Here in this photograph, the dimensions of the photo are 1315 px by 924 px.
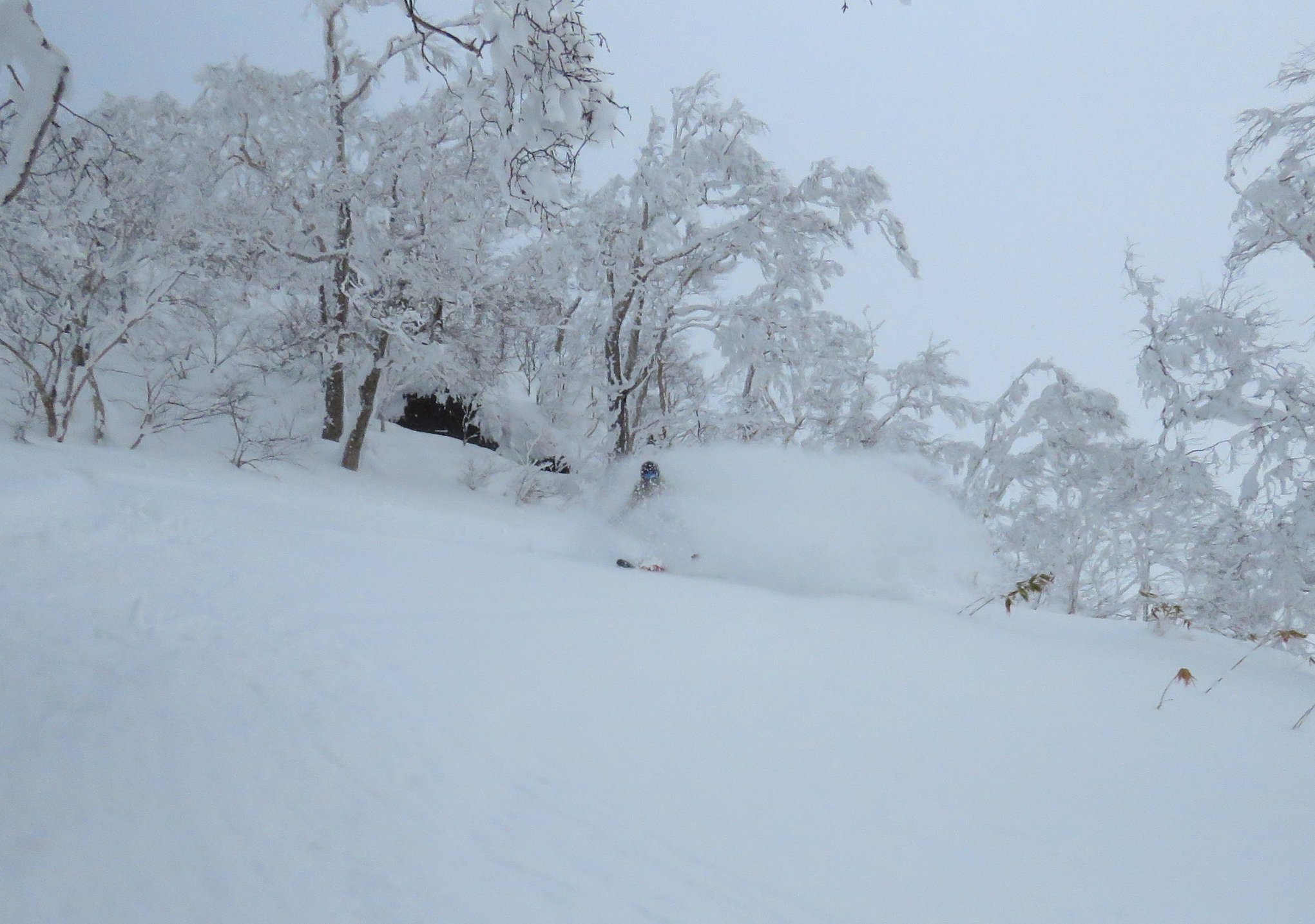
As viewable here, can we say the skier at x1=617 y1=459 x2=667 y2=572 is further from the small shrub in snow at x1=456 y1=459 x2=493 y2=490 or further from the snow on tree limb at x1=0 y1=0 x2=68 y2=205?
the small shrub in snow at x1=456 y1=459 x2=493 y2=490

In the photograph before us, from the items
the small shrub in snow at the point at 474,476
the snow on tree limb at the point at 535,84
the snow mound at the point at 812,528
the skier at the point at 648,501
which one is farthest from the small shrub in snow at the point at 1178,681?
the small shrub in snow at the point at 474,476

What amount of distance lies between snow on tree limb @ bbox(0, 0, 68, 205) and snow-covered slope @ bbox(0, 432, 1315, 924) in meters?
1.92

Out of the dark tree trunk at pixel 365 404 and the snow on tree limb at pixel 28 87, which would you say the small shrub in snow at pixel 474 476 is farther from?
the snow on tree limb at pixel 28 87

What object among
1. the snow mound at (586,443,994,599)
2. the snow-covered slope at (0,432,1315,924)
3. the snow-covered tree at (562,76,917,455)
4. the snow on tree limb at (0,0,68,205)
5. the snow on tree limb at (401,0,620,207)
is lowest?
the snow-covered slope at (0,432,1315,924)

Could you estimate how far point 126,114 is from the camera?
45.9ft

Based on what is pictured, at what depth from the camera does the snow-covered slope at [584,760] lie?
1.60 meters

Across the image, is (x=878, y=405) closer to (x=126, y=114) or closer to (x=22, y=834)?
(x=22, y=834)

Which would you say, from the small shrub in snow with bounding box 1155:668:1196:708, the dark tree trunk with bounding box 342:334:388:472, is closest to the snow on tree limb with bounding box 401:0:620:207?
the small shrub in snow with bounding box 1155:668:1196:708

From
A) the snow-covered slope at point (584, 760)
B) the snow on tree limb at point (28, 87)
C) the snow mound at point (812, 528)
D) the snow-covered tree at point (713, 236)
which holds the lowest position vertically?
the snow-covered slope at point (584, 760)

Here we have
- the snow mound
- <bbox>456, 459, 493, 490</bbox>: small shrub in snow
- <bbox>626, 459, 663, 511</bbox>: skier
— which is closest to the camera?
the snow mound

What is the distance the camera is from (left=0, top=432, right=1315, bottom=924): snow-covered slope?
160 cm

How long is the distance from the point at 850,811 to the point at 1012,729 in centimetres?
109

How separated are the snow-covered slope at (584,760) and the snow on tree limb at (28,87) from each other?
192cm

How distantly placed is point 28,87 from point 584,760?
3.47 m
